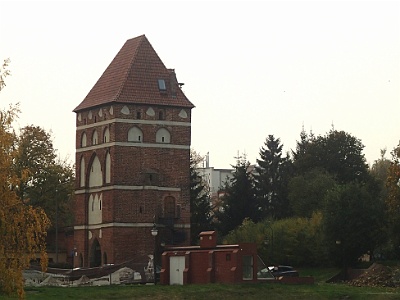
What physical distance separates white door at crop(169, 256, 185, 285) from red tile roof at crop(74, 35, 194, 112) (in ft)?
69.1

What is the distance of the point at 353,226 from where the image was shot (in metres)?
71.0

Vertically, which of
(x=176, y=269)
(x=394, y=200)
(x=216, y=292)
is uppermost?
(x=394, y=200)

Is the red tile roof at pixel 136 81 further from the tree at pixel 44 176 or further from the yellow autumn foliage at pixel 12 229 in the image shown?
the yellow autumn foliage at pixel 12 229

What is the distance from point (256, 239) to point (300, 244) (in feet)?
10.2

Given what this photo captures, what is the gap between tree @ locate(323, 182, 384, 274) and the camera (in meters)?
70.6

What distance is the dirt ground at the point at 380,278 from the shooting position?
5884 cm

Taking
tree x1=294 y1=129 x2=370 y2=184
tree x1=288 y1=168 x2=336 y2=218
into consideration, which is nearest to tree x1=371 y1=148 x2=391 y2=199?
tree x1=294 y1=129 x2=370 y2=184


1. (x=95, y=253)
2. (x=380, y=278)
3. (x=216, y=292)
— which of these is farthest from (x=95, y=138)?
(x=216, y=292)

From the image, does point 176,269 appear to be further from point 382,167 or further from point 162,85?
point 382,167

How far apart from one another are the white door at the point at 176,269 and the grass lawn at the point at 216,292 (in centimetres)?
515

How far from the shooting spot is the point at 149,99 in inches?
3078

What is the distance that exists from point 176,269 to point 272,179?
44.3m

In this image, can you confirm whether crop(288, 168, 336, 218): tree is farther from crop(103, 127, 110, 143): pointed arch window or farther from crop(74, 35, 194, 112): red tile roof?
crop(103, 127, 110, 143): pointed arch window

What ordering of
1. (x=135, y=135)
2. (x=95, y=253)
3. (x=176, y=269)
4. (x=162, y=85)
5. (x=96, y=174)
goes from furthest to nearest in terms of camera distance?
(x=96, y=174) → (x=162, y=85) → (x=95, y=253) → (x=135, y=135) → (x=176, y=269)
